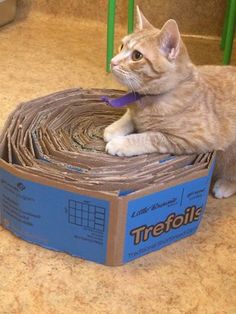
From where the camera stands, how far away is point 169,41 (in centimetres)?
116

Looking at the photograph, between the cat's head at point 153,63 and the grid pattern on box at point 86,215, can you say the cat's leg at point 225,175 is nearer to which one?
the cat's head at point 153,63

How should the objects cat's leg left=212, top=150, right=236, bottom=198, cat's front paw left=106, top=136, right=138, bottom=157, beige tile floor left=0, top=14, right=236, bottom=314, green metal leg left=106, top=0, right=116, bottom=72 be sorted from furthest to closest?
green metal leg left=106, top=0, right=116, bottom=72, cat's leg left=212, top=150, right=236, bottom=198, cat's front paw left=106, top=136, right=138, bottom=157, beige tile floor left=0, top=14, right=236, bottom=314

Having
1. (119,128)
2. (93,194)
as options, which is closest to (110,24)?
(119,128)

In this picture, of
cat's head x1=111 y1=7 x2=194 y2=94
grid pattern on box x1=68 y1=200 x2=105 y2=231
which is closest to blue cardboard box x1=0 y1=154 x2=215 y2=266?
grid pattern on box x1=68 y1=200 x2=105 y2=231

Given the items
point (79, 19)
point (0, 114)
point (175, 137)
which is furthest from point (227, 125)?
point (79, 19)

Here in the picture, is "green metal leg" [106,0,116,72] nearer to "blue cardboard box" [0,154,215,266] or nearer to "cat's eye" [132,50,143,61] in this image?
"cat's eye" [132,50,143,61]

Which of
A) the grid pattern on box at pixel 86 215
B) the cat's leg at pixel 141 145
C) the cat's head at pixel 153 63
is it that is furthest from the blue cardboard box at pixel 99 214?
the cat's head at pixel 153 63

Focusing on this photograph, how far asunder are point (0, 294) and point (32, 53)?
137 cm

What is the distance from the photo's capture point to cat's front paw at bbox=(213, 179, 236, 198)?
1.44 m

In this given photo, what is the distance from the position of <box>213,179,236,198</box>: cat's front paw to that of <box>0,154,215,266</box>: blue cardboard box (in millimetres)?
185

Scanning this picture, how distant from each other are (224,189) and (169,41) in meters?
0.50

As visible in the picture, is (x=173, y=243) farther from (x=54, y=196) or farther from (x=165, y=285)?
(x=54, y=196)

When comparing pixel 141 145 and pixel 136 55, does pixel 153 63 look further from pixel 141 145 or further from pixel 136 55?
pixel 141 145

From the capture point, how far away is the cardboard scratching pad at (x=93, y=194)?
1.13m
